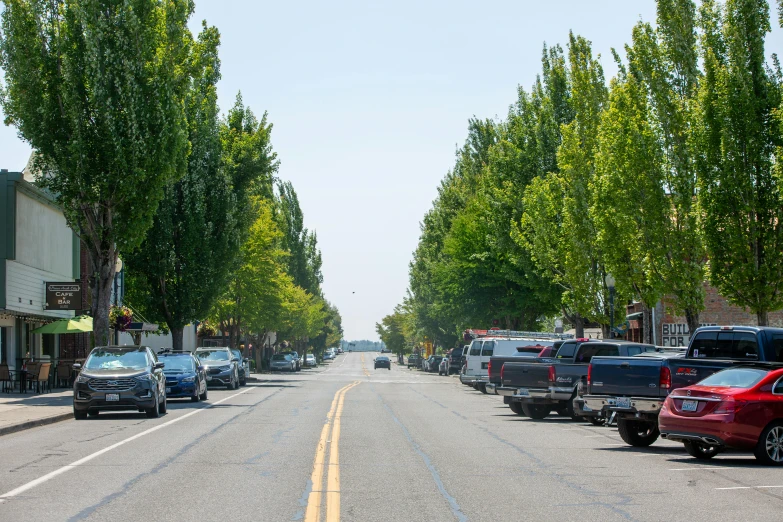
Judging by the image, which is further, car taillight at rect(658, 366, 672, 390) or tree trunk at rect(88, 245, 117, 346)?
tree trunk at rect(88, 245, 117, 346)

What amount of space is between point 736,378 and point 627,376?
255 centimetres

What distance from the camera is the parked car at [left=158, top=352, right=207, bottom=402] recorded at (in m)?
30.8

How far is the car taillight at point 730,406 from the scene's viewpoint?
14562 millimetres

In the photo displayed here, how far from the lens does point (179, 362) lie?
104 feet

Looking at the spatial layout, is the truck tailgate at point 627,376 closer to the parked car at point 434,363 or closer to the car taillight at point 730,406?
the car taillight at point 730,406

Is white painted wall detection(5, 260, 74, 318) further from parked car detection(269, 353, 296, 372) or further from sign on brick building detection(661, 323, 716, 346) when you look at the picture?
parked car detection(269, 353, 296, 372)

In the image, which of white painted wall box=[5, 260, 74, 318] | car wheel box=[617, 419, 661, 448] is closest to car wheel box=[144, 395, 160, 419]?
car wheel box=[617, 419, 661, 448]

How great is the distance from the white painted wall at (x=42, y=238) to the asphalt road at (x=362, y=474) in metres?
16.6

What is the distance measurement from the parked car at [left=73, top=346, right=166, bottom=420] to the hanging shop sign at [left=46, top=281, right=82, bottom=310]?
49.3 feet

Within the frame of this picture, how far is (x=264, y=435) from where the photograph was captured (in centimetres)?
1917

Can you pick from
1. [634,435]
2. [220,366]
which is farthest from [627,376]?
[220,366]

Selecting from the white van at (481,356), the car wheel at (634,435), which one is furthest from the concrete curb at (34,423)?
the white van at (481,356)

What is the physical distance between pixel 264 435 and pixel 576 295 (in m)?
23.2

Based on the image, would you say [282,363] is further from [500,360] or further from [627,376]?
[627,376]
